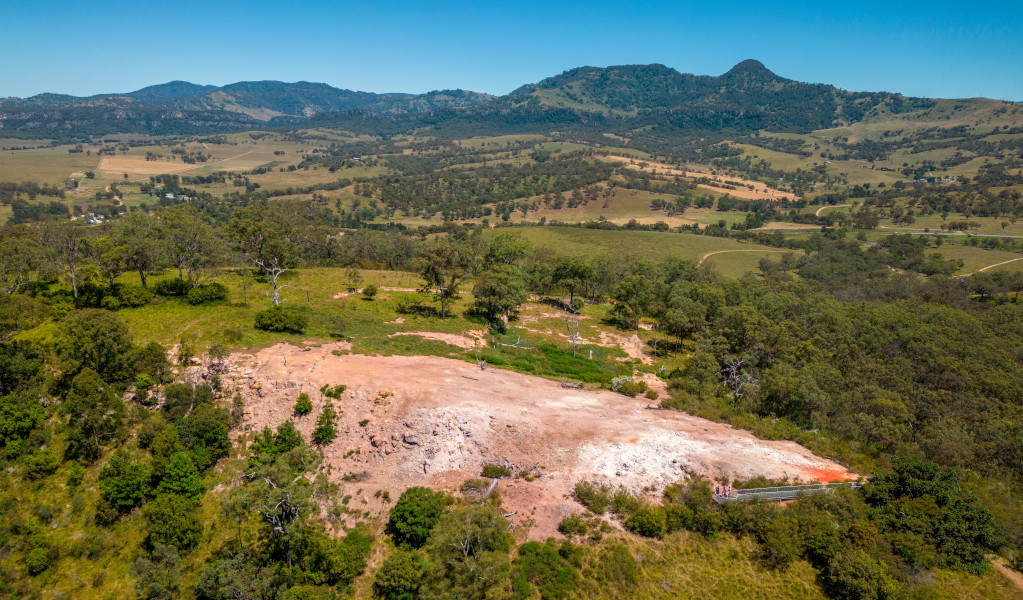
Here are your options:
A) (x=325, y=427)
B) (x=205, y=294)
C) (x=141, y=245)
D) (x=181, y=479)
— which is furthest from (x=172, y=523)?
(x=141, y=245)

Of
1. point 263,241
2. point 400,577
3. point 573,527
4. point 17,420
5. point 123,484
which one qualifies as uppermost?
point 263,241

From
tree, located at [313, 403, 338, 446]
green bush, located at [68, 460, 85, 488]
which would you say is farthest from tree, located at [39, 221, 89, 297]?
tree, located at [313, 403, 338, 446]

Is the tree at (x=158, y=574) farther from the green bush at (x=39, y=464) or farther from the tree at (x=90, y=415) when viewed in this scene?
the green bush at (x=39, y=464)

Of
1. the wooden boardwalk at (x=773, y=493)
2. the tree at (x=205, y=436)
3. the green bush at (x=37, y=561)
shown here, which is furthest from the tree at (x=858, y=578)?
the green bush at (x=37, y=561)

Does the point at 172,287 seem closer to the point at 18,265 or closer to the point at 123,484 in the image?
the point at 18,265

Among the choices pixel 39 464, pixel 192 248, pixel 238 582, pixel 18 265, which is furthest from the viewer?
pixel 192 248

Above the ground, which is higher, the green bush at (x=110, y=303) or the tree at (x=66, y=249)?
the tree at (x=66, y=249)
